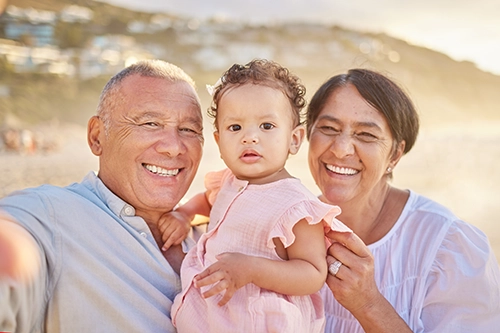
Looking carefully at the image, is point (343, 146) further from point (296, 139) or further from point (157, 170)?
point (157, 170)

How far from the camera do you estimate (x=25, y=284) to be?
6.88 ft

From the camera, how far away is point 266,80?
8.20 ft

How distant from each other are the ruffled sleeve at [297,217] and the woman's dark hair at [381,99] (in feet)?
3.48

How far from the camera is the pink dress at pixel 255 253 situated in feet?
7.17

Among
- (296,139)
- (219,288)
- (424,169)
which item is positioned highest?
(296,139)

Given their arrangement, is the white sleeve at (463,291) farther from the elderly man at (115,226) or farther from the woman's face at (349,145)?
the elderly man at (115,226)

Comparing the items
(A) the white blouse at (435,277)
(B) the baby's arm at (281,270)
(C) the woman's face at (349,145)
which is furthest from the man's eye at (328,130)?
(B) the baby's arm at (281,270)

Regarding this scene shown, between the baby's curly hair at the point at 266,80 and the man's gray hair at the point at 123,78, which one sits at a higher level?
the baby's curly hair at the point at 266,80

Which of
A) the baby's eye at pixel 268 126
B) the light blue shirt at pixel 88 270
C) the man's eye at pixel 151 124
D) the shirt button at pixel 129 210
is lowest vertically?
the light blue shirt at pixel 88 270

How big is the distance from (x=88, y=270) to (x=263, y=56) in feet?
78.9

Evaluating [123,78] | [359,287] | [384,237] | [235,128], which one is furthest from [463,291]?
[123,78]

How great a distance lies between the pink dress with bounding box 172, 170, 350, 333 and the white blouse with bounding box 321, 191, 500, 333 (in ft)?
2.18

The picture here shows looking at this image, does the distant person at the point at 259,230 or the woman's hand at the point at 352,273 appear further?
the woman's hand at the point at 352,273

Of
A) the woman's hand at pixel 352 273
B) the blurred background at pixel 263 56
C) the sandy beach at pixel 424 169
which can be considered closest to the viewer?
the woman's hand at pixel 352 273
